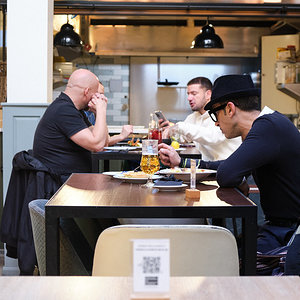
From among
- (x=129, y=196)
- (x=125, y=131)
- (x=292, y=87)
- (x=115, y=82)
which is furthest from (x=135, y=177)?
(x=115, y=82)

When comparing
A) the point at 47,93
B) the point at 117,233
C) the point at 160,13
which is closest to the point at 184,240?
the point at 117,233

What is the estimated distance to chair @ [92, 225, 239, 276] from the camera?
1756mm

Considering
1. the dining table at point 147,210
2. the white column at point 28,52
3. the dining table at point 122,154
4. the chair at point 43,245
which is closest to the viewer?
the dining table at point 147,210

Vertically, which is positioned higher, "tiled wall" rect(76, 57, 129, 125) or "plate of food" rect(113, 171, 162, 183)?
"tiled wall" rect(76, 57, 129, 125)

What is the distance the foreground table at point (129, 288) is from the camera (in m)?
1.16

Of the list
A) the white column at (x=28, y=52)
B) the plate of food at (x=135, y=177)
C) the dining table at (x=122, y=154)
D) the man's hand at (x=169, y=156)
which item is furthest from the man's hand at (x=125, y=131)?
the plate of food at (x=135, y=177)

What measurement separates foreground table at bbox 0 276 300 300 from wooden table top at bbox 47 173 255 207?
2.97 feet

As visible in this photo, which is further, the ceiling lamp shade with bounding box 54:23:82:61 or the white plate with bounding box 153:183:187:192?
the ceiling lamp shade with bounding box 54:23:82:61

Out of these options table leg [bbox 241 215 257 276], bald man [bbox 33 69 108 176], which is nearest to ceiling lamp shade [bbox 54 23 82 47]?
bald man [bbox 33 69 108 176]

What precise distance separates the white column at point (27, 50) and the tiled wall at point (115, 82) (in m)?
6.63

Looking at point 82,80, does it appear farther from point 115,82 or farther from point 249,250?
point 115,82

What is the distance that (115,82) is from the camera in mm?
11344

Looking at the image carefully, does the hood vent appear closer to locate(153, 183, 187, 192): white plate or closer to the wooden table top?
the wooden table top

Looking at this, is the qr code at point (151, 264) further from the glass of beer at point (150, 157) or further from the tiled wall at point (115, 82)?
the tiled wall at point (115, 82)
